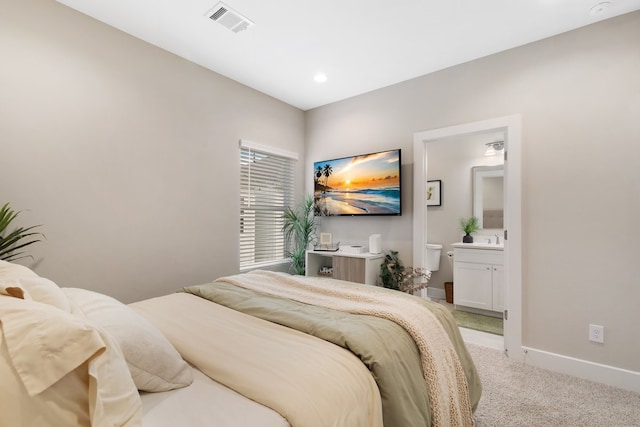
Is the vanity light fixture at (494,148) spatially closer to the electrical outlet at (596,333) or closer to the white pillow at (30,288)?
the electrical outlet at (596,333)

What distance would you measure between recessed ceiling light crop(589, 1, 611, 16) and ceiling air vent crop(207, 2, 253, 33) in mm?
2685

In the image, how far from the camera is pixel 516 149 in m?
2.72

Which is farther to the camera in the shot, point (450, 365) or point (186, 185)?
point (186, 185)

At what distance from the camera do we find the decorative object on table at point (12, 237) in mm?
1814

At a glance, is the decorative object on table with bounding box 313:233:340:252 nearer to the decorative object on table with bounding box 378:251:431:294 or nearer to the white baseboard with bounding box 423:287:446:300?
the decorative object on table with bounding box 378:251:431:294

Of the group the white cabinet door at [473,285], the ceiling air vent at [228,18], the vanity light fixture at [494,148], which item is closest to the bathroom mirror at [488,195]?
the vanity light fixture at [494,148]

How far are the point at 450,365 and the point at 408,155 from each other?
2462 millimetres

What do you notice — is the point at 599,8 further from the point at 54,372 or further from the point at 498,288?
the point at 54,372

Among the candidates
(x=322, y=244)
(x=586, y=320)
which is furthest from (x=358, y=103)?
(x=586, y=320)

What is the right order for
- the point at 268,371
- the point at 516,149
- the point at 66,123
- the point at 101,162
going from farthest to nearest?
the point at 516,149 < the point at 101,162 < the point at 66,123 < the point at 268,371

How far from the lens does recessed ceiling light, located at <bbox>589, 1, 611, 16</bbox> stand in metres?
2.19

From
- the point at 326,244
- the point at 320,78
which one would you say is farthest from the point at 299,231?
the point at 320,78

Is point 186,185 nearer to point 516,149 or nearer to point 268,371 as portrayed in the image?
point 268,371

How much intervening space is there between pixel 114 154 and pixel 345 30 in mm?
2284
